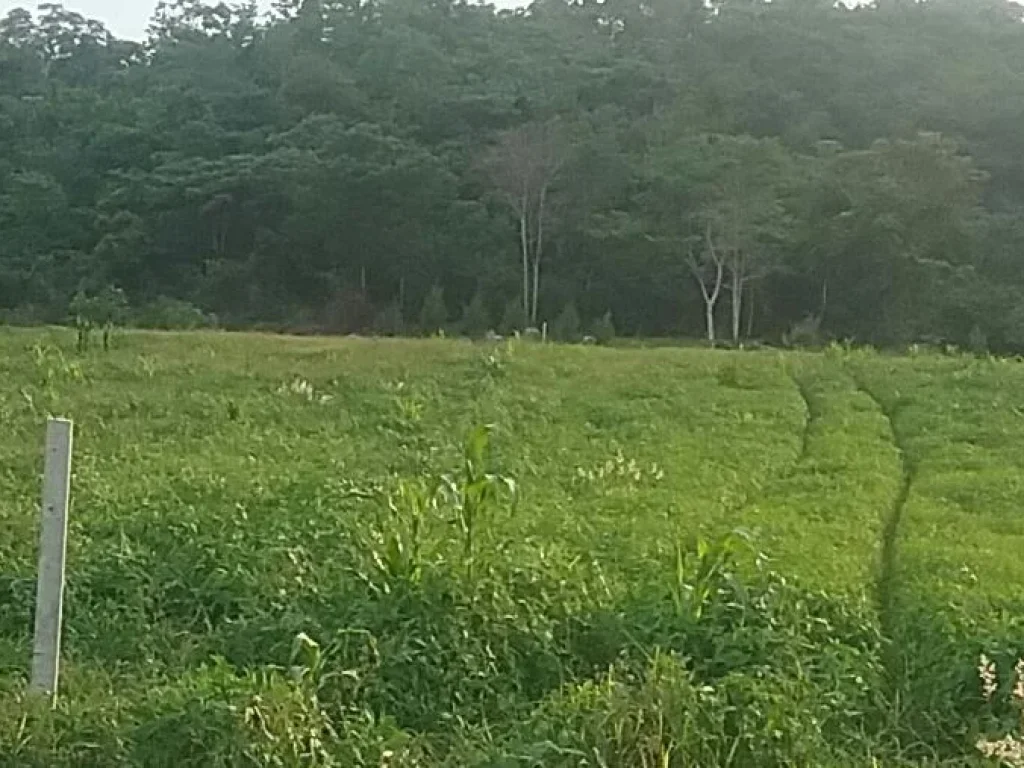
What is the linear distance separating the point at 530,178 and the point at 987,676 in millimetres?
32088

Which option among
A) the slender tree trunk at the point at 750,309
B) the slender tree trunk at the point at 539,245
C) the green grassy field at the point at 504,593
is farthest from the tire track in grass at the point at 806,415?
the slender tree trunk at the point at 539,245

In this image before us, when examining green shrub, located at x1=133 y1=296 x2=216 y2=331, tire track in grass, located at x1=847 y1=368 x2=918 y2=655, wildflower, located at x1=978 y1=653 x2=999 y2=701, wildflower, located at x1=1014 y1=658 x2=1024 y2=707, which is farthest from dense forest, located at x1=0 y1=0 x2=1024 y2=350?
wildflower, located at x1=1014 y1=658 x2=1024 y2=707

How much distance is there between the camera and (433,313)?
33562 millimetres

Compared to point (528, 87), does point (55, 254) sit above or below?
below

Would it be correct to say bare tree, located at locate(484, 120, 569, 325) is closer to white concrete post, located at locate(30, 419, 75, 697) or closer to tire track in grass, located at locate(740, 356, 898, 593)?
tire track in grass, located at locate(740, 356, 898, 593)

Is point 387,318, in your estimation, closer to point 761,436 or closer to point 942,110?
point 942,110

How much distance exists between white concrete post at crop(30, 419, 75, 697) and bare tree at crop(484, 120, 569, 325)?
30.9 metres

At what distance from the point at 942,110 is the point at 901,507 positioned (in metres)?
31.8

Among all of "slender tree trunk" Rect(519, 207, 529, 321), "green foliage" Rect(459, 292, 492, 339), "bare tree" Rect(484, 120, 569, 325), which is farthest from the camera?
"slender tree trunk" Rect(519, 207, 529, 321)

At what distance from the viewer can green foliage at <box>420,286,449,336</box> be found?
32728 mm

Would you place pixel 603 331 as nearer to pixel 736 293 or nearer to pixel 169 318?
pixel 736 293

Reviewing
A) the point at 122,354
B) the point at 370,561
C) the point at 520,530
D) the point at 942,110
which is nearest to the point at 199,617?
the point at 370,561

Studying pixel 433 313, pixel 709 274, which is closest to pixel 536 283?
pixel 433 313

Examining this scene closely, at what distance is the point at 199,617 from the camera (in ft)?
19.9
